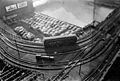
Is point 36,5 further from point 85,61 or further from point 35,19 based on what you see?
point 85,61

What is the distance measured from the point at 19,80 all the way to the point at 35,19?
20258 mm

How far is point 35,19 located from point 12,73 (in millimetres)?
19103

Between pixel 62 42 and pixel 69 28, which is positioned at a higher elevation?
pixel 62 42

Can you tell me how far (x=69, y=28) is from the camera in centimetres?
2752

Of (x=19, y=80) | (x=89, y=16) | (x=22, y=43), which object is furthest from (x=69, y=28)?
(x=19, y=80)

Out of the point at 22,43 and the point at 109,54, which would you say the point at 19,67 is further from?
the point at 109,54

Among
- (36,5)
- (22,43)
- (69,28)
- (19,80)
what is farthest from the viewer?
(36,5)

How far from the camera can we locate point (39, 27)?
93.1 feet

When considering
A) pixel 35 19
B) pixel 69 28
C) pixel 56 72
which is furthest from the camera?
pixel 35 19

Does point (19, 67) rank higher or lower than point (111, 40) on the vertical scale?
lower

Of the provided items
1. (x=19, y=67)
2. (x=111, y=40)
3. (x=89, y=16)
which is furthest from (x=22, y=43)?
(x=89, y=16)

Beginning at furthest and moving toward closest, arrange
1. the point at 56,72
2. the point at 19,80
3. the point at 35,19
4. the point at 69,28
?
1. the point at 35,19
2. the point at 69,28
3. the point at 56,72
4. the point at 19,80

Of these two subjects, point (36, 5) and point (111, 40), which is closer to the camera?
point (111, 40)

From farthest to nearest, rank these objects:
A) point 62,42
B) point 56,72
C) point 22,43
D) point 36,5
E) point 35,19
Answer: point 36,5
point 35,19
point 22,43
point 62,42
point 56,72
